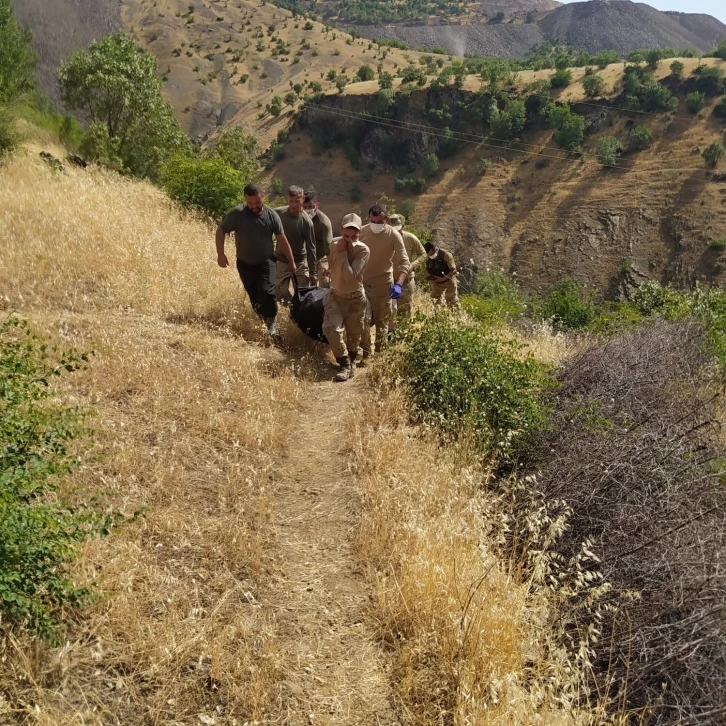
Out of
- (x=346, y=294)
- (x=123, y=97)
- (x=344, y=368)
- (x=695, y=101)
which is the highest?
(x=695, y=101)

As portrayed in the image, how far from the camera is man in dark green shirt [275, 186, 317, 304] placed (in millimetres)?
6719

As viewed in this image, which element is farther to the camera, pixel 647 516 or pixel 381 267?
pixel 381 267

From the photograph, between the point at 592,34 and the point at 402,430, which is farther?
the point at 592,34

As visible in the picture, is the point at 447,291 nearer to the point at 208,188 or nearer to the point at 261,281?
the point at 261,281

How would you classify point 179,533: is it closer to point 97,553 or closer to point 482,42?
point 97,553

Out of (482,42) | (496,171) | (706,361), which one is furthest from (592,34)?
(706,361)

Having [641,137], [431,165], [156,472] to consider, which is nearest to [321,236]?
[156,472]

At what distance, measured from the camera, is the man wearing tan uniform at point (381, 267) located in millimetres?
6090

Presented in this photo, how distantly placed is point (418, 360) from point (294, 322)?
6.94 ft

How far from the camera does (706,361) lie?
6.31m

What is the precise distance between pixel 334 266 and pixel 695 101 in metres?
68.4

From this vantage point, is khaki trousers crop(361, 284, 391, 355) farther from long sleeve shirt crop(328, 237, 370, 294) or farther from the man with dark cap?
the man with dark cap

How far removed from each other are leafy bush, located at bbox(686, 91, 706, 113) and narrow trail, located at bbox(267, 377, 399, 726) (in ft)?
230

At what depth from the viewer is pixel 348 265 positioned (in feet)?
18.3
